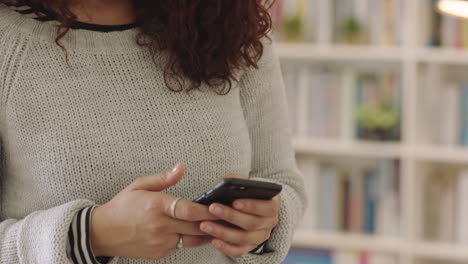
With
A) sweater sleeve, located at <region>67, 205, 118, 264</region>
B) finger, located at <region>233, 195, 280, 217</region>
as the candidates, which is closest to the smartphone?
finger, located at <region>233, 195, 280, 217</region>

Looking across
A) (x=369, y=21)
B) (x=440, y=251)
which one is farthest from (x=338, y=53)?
(x=440, y=251)

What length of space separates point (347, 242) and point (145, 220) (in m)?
1.72

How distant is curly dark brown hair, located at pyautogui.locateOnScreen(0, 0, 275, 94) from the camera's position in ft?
3.27

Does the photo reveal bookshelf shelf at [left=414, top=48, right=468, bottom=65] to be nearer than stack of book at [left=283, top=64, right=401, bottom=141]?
Yes

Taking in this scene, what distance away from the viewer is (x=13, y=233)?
867 millimetres

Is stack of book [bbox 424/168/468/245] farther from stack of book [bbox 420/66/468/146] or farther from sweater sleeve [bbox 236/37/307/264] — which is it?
sweater sleeve [bbox 236/37/307/264]

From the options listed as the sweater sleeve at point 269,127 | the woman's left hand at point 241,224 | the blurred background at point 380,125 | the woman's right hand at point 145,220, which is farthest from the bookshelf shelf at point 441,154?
the woman's right hand at point 145,220

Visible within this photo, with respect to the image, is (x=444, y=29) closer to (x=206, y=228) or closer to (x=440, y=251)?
(x=440, y=251)

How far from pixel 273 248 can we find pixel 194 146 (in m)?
0.20

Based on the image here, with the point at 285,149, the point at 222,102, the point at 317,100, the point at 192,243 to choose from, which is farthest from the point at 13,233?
the point at 317,100

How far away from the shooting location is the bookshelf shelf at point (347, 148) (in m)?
2.33

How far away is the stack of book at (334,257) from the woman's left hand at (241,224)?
1600 mm

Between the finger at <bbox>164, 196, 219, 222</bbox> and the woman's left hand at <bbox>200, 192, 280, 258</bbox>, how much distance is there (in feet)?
0.04

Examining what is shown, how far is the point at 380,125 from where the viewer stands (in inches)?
92.0
